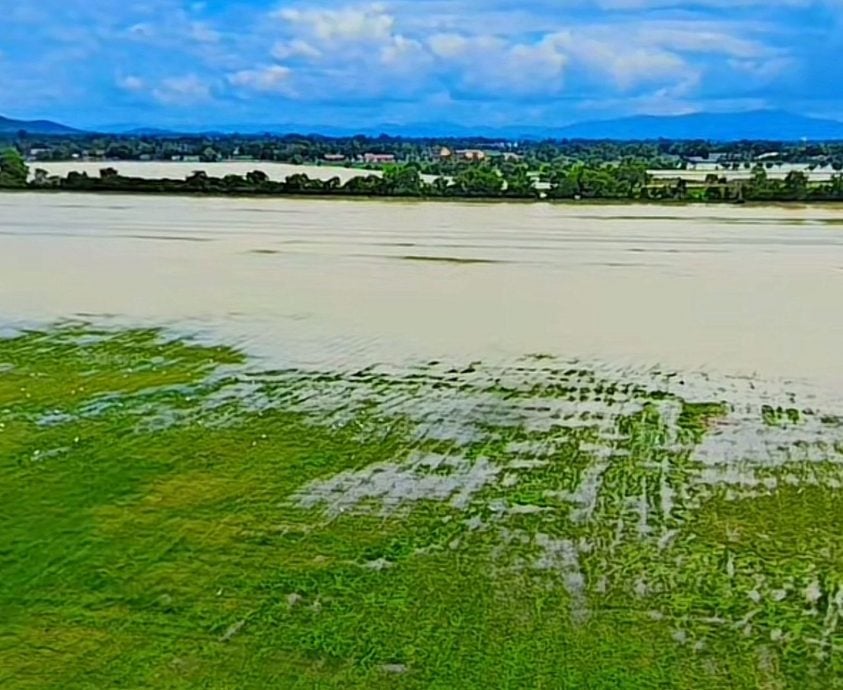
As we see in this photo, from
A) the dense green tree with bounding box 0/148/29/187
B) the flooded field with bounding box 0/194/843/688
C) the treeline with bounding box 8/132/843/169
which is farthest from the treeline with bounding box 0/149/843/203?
the flooded field with bounding box 0/194/843/688

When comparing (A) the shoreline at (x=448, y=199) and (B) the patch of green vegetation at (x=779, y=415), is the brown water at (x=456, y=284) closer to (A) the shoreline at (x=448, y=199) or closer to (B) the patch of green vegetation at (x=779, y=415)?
(B) the patch of green vegetation at (x=779, y=415)

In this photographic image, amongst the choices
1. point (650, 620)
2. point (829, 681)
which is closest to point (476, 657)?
point (650, 620)

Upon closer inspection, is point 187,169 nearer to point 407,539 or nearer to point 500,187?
point 500,187

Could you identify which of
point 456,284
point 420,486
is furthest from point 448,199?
point 420,486

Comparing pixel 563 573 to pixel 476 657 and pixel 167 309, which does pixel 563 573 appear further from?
pixel 167 309

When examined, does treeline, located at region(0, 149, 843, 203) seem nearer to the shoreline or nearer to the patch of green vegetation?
the shoreline
